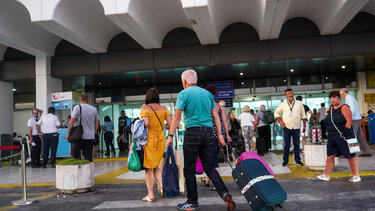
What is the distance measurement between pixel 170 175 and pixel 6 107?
1156 centimetres

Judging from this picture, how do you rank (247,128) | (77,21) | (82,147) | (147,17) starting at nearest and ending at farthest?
(82,147)
(247,128)
(77,21)
(147,17)

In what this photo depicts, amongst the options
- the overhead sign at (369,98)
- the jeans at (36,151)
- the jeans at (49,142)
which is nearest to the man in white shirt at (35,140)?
the jeans at (36,151)

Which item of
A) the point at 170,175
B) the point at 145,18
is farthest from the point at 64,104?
the point at 170,175

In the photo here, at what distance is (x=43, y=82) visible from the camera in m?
12.3

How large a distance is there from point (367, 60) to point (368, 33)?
1876mm

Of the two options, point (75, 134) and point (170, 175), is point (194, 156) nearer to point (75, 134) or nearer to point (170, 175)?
point (170, 175)

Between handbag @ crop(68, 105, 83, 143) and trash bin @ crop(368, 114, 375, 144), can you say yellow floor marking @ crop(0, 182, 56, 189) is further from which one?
trash bin @ crop(368, 114, 375, 144)

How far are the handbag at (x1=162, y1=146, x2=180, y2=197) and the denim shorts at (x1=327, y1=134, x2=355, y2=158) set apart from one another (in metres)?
2.75

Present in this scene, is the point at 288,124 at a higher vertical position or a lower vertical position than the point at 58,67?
lower

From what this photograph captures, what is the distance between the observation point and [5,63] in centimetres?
1291

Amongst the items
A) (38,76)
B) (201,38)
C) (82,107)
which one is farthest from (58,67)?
(82,107)

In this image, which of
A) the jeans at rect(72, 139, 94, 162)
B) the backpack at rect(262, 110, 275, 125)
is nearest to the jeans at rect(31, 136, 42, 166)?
the jeans at rect(72, 139, 94, 162)

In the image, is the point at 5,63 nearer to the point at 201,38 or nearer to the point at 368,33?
the point at 201,38

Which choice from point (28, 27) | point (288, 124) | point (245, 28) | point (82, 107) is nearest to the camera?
point (82, 107)
